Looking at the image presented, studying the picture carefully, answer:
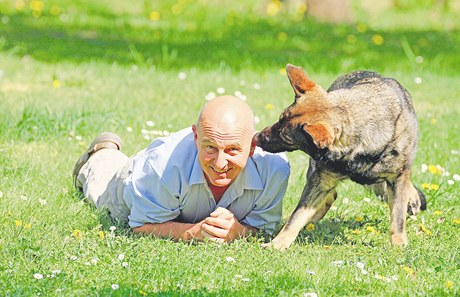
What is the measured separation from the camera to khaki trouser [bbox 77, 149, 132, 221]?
18.5ft

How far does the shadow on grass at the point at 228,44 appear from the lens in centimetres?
1183

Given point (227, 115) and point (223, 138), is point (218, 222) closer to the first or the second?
point (223, 138)

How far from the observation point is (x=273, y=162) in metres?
5.41

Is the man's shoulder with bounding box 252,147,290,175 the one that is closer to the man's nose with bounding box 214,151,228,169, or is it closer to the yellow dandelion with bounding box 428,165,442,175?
the man's nose with bounding box 214,151,228,169

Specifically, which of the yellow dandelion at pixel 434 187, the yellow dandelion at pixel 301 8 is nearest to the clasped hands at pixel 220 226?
the yellow dandelion at pixel 434 187

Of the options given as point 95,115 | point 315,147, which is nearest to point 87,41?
point 95,115

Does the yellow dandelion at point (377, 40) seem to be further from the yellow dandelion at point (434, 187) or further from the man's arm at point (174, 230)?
the man's arm at point (174, 230)

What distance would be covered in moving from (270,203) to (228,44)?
322 inches

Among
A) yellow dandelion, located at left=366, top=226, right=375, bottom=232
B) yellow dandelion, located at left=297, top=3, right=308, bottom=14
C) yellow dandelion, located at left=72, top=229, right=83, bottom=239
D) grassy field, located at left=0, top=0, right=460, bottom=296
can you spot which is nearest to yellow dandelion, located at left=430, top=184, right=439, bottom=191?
grassy field, located at left=0, top=0, right=460, bottom=296

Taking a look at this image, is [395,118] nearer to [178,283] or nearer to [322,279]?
[322,279]

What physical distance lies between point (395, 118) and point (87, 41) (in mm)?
8492

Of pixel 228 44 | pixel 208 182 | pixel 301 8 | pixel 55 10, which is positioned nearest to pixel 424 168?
pixel 208 182

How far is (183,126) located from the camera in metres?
8.05

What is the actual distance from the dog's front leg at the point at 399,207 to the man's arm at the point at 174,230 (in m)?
1.25
